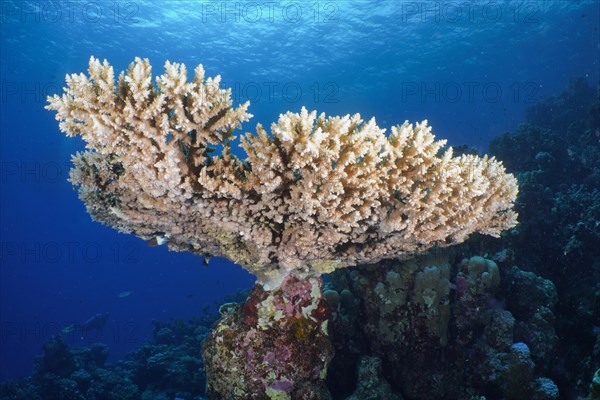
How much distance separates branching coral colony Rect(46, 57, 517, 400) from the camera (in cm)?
308

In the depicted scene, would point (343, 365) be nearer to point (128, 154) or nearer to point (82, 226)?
point (128, 154)

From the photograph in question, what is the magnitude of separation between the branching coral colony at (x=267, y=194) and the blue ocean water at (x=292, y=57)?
2856 cm

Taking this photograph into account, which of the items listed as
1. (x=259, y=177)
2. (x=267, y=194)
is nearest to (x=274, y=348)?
(x=267, y=194)

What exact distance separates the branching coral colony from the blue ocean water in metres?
28.6

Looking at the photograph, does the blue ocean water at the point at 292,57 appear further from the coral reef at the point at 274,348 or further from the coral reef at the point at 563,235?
the coral reef at the point at 274,348

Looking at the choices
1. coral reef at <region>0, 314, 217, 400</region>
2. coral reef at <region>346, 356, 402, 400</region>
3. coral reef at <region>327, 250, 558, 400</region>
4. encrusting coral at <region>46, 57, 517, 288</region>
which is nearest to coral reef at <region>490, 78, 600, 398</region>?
coral reef at <region>327, 250, 558, 400</region>

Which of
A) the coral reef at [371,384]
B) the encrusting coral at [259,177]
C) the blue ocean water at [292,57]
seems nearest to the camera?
the encrusting coral at [259,177]

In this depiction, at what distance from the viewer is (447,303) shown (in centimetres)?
599

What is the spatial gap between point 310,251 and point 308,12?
32.1 m

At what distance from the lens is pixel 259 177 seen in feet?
11.3

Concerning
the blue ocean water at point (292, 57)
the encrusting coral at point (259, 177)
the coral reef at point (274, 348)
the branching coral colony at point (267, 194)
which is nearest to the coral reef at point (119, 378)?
the coral reef at point (274, 348)

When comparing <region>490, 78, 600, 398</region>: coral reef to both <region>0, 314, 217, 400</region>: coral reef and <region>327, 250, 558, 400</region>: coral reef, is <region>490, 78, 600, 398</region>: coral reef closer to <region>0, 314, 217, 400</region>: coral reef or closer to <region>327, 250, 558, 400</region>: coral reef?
<region>327, 250, 558, 400</region>: coral reef

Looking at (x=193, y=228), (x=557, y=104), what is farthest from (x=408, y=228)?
(x=557, y=104)

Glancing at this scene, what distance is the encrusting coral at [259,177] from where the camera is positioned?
305cm
